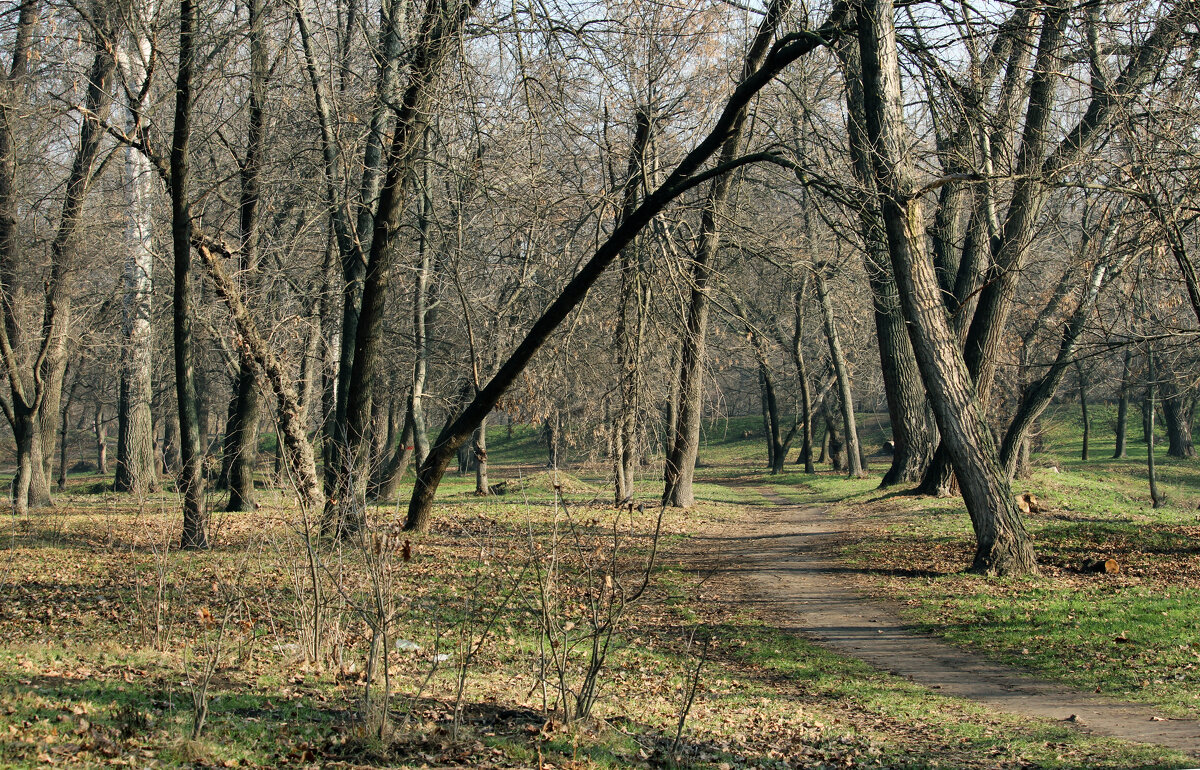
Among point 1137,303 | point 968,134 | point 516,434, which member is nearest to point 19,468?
point 968,134

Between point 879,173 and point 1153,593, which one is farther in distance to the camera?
point 879,173

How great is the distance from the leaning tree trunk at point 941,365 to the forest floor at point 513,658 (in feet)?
2.12

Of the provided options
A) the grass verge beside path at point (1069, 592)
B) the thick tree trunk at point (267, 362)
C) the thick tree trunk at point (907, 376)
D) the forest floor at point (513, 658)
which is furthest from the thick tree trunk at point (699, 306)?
the thick tree trunk at point (267, 362)

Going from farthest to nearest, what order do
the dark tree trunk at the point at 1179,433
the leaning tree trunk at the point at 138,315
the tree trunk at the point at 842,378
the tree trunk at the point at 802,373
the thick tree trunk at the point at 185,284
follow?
the dark tree trunk at the point at 1179,433, the tree trunk at the point at 802,373, the tree trunk at the point at 842,378, the leaning tree trunk at the point at 138,315, the thick tree trunk at the point at 185,284

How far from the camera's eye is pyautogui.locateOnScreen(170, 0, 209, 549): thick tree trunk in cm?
1005

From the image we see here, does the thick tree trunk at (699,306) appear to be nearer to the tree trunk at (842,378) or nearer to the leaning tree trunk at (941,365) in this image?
the leaning tree trunk at (941,365)

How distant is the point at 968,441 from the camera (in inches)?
406

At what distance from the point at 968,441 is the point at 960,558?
6.57 feet

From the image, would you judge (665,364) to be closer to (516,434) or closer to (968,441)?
Answer: (968,441)

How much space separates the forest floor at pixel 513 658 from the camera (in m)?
4.49

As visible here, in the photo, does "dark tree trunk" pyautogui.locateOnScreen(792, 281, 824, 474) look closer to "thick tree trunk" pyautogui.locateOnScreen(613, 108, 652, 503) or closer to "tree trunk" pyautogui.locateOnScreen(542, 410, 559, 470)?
"tree trunk" pyautogui.locateOnScreen(542, 410, 559, 470)

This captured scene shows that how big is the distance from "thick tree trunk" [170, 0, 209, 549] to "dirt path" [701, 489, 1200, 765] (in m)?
6.68

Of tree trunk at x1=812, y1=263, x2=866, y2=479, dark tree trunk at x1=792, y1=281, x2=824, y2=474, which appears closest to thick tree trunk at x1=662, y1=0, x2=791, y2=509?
tree trunk at x1=812, y1=263, x2=866, y2=479

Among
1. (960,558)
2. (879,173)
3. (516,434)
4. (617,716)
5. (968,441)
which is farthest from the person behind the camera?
(516,434)
